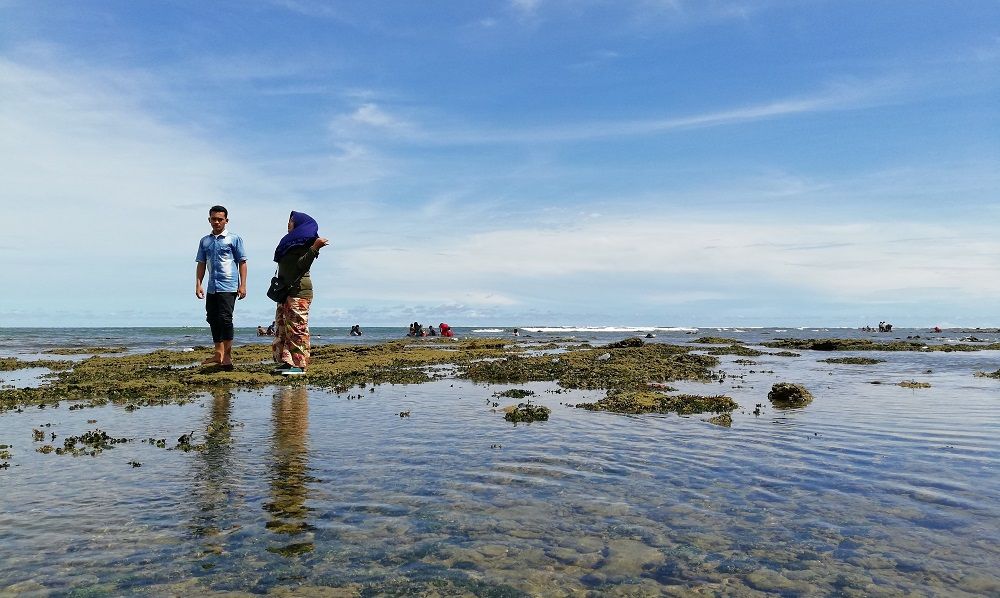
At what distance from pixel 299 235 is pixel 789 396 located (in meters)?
10.8

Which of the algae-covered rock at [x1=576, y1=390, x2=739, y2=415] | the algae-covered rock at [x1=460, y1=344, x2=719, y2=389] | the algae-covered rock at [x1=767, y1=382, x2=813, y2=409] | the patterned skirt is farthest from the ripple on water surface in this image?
the algae-covered rock at [x1=460, y1=344, x2=719, y2=389]

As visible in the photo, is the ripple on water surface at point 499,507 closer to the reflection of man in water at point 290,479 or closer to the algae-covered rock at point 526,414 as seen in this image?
the reflection of man in water at point 290,479

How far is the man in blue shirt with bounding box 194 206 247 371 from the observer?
13938 millimetres

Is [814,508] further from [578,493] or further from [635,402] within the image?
[635,402]

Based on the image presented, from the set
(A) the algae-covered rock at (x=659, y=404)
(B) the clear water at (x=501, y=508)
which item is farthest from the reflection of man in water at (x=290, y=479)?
(A) the algae-covered rock at (x=659, y=404)

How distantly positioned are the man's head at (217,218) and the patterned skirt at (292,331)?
2092 millimetres

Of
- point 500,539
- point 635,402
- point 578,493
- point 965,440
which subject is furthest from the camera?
point 635,402

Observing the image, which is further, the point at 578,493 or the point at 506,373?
the point at 506,373

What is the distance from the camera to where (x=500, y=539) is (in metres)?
4.48

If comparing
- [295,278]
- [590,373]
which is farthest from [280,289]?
[590,373]

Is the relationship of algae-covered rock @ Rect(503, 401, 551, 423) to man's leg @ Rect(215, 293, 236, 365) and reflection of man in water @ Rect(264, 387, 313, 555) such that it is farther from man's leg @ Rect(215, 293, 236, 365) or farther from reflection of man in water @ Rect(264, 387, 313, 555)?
man's leg @ Rect(215, 293, 236, 365)

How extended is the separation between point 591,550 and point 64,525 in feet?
12.4

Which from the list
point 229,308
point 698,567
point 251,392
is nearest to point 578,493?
point 698,567

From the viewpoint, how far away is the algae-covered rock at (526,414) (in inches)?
384
